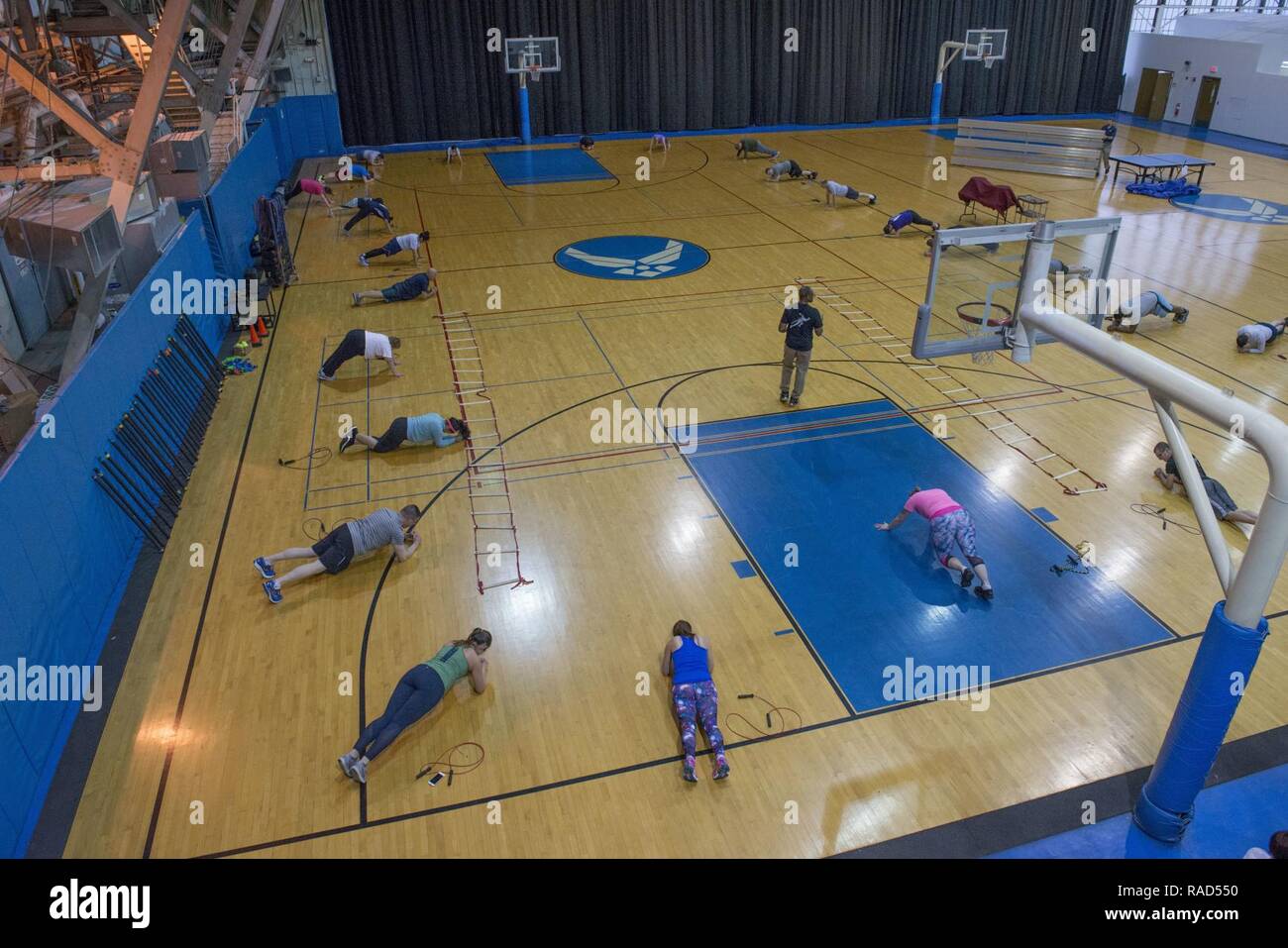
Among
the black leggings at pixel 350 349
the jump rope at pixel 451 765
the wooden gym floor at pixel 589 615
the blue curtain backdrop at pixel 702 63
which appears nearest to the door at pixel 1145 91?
the blue curtain backdrop at pixel 702 63

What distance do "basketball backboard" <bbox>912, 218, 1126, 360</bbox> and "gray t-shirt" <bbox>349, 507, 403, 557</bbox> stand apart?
545cm

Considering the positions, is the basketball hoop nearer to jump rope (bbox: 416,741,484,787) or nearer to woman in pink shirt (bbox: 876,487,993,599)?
woman in pink shirt (bbox: 876,487,993,599)

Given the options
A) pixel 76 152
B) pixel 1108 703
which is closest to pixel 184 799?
pixel 1108 703

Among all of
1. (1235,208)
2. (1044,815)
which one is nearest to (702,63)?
(1235,208)

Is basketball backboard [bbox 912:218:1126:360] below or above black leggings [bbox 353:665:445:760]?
above

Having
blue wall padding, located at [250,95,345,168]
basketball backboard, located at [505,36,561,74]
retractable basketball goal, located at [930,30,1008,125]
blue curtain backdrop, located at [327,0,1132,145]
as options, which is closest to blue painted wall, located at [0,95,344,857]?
blue wall padding, located at [250,95,345,168]

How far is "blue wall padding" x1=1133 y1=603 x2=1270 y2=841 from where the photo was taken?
5.50 metres

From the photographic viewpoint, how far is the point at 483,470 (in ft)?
35.3

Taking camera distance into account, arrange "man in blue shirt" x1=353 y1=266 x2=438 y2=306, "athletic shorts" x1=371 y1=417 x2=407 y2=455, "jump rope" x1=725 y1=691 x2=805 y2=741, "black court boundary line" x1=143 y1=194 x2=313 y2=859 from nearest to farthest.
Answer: "black court boundary line" x1=143 y1=194 x2=313 y2=859 < "jump rope" x1=725 y1=691 x2=805 y2=741 < "athletic shorts" x1=371 y1=417 x2=407 y2=455 < "man in blue shirt" x1=353 y1=266 x2=438 y2=306

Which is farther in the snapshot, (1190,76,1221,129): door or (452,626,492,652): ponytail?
(1190,76,1221,129): door

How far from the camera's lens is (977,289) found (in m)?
8.47

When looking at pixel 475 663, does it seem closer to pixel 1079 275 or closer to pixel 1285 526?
pixel 1285 526

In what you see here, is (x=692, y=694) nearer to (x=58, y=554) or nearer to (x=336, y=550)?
(x=336, y=550)

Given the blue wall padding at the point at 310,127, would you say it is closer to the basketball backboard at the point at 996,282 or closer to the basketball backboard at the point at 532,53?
the basketball backboard at the point at 532,53
